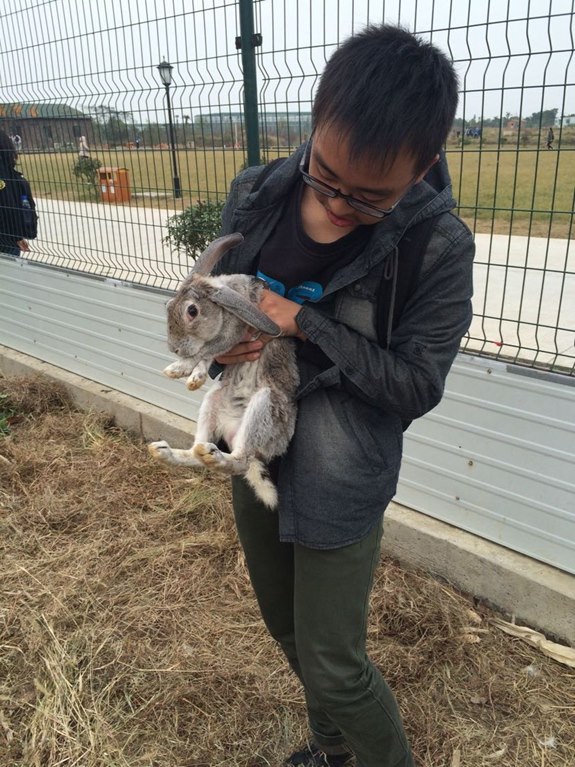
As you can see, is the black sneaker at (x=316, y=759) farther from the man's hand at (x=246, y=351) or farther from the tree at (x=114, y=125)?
the tree at (x=114, y=125)

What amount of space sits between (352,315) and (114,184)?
3.95 m

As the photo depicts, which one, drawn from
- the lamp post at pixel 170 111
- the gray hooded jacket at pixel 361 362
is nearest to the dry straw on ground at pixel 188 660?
the gray hooded jacket at pixel 361 362

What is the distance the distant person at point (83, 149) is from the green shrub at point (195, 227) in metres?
1.21

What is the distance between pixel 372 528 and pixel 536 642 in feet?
5.94

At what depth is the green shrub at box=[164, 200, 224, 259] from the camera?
4.43 meters

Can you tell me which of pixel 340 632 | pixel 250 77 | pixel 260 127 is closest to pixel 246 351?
pixel 340 632

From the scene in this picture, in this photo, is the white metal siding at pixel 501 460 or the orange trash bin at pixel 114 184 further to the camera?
the orange trash bin at pixel 114 184

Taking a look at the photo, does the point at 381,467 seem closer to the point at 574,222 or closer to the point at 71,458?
the point at 574,222

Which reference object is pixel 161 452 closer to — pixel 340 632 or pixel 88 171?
pixel 340 632

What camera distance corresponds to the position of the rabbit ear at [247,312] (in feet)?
6.22

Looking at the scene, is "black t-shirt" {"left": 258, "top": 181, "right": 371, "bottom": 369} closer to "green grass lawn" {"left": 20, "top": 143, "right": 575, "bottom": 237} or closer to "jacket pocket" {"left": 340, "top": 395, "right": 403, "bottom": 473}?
"jacket pocket" {"left": 340, "top": 395, "right": 403, "bottom": 473}

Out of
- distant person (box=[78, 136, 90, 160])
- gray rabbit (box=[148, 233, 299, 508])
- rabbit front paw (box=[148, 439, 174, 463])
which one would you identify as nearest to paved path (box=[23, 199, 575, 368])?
distant person (box=[78, 136, 90, 160])

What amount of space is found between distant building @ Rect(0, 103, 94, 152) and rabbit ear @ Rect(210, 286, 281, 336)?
3.85 m

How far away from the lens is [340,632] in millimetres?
1925
